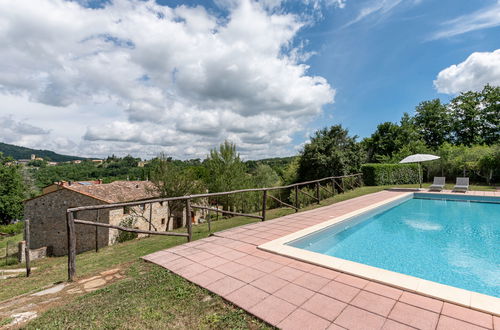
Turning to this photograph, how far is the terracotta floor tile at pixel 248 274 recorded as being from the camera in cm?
306

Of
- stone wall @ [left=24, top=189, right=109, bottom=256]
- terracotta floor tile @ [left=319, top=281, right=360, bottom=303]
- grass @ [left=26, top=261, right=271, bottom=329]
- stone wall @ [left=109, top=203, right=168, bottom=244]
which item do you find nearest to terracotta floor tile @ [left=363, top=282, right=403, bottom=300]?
terracotta floor tile @ [left=319, top=281, right=360, bottom=303]

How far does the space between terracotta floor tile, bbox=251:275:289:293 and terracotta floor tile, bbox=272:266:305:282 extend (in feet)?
0.33

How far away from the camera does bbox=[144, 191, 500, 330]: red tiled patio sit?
7.01ft

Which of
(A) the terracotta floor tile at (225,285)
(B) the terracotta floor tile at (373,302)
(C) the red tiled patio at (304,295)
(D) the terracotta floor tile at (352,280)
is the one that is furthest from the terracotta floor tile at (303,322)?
(D) the terracotta floor tile at (352,280)

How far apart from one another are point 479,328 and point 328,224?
411 cm

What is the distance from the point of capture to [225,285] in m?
2.89

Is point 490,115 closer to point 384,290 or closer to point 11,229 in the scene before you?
point 384,290

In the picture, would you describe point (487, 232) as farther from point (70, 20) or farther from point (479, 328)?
point (70, 20)

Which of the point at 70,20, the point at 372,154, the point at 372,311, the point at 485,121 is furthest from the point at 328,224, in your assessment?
the point at 485,121

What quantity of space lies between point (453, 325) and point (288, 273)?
178 centimetres

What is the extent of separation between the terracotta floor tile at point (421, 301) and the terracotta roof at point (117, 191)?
50.9ft

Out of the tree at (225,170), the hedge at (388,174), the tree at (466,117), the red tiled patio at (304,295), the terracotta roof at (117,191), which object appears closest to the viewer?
the red tiled patio at (304,295)

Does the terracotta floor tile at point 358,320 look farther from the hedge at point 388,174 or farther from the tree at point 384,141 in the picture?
the tree at point 384,141

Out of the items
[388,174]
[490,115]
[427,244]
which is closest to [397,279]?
[427,244]
